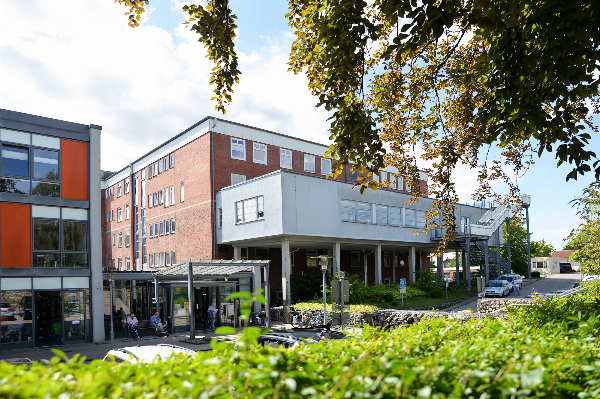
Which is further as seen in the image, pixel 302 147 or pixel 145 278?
pixel 302 147

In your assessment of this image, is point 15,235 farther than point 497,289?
No

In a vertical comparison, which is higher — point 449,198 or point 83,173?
point 83,173

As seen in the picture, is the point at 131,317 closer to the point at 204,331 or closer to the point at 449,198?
the point at 204,331

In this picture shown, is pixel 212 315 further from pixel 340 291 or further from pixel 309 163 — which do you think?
pixel 309 163

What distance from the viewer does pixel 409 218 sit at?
40.4 metres

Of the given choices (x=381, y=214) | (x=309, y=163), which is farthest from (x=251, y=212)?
(x=309, y=163)

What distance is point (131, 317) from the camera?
→ 24203mm

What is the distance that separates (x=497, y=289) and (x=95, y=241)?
2962 centimetres

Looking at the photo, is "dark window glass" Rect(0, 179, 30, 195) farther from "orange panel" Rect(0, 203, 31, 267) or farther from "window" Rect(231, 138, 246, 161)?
"window" Rect(231, 138, 246, 161)

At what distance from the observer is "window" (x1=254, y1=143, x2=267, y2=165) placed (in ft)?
127

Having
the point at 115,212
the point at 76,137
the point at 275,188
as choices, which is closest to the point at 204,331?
the point at 275,188

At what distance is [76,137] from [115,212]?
109 ft

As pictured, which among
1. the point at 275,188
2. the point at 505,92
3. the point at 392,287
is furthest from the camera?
the point at 392,287

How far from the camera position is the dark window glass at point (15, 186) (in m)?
20.7
